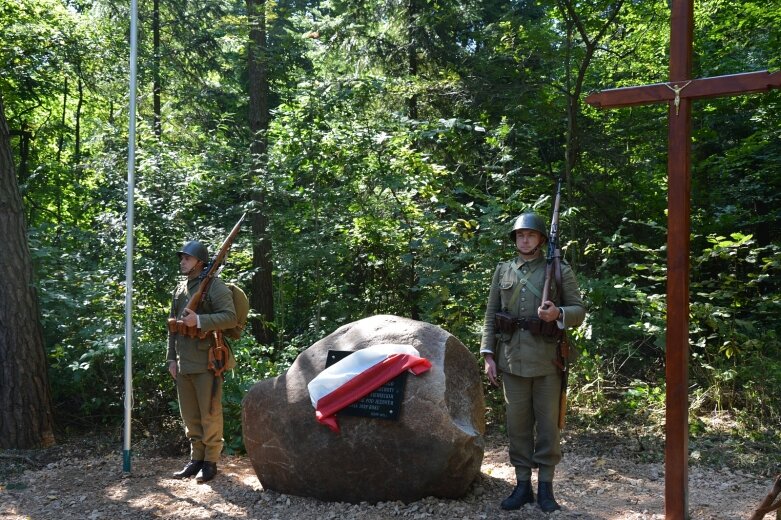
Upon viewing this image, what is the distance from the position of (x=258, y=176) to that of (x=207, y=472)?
431cm

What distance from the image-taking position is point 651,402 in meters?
8.06

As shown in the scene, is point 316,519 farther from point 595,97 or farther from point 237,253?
point 237,253

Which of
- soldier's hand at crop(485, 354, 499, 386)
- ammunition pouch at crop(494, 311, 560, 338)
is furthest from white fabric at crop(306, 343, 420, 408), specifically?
ammunition pouch at crop(494, 311, 560, 338)

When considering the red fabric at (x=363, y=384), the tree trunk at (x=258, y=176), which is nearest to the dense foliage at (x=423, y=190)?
the tree trunk at (x=258, y=176)

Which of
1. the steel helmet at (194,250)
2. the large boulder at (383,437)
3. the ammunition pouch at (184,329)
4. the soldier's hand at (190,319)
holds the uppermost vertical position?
the steel helmet at (194,250)

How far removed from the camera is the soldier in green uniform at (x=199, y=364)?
20.2 feet

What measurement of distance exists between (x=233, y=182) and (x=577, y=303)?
5.77 meters

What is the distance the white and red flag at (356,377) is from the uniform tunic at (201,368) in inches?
46.0

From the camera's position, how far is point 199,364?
6.16 meters

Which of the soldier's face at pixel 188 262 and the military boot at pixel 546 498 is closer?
the military boot at pixel 546 498

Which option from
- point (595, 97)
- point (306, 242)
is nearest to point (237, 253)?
point (306, 242)

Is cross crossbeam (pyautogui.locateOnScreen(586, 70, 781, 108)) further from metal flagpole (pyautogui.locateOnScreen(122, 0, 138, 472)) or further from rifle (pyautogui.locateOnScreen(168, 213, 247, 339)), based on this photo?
metal flagpole (pyautogui.locateOnScreen(122, 0, 138, 472))

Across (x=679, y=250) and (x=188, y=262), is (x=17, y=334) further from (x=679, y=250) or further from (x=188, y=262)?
(x=679, y=250)

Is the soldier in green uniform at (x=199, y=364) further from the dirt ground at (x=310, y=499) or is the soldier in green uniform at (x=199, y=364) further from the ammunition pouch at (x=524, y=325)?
the ammunition pouch at (x=524, y=325)
